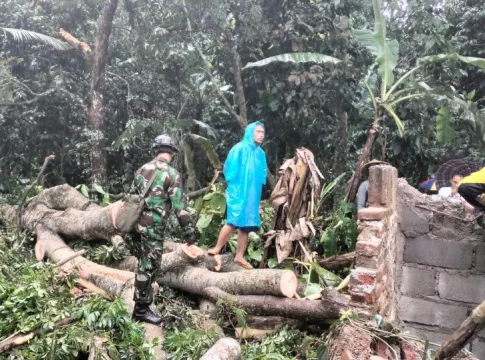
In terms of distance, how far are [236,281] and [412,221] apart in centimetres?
166

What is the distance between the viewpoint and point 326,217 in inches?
236

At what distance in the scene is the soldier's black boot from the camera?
407 cm

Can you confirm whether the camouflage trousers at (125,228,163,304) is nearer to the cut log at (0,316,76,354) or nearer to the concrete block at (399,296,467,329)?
the cut log at (0,316,76,354)

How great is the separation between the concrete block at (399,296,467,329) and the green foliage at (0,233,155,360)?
2233 millimetres

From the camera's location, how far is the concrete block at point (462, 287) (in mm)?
3971

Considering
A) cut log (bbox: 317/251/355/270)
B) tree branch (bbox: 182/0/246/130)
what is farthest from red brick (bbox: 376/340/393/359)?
tree branch (bbox: 182/0/246/130)

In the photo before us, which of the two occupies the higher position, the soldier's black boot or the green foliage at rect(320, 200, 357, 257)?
A: the green foliage at rect(320, 200, 357, 257)

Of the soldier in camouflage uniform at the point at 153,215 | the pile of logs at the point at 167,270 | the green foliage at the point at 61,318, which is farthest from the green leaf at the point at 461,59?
the green foliage at the point at 61,318

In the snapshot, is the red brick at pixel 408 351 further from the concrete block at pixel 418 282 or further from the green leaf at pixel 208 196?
the green leaf at pixel 208 196

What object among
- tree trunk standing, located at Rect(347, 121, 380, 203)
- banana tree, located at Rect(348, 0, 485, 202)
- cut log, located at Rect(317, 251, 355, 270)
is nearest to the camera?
cut log, located at Rect(317, 251, 355, 270)

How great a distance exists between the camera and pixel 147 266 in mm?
4164

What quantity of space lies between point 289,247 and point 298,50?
13.8ft

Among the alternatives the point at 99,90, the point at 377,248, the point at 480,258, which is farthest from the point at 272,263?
the point at 99,90

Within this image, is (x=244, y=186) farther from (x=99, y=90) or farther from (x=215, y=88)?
(x=99, y=90)
